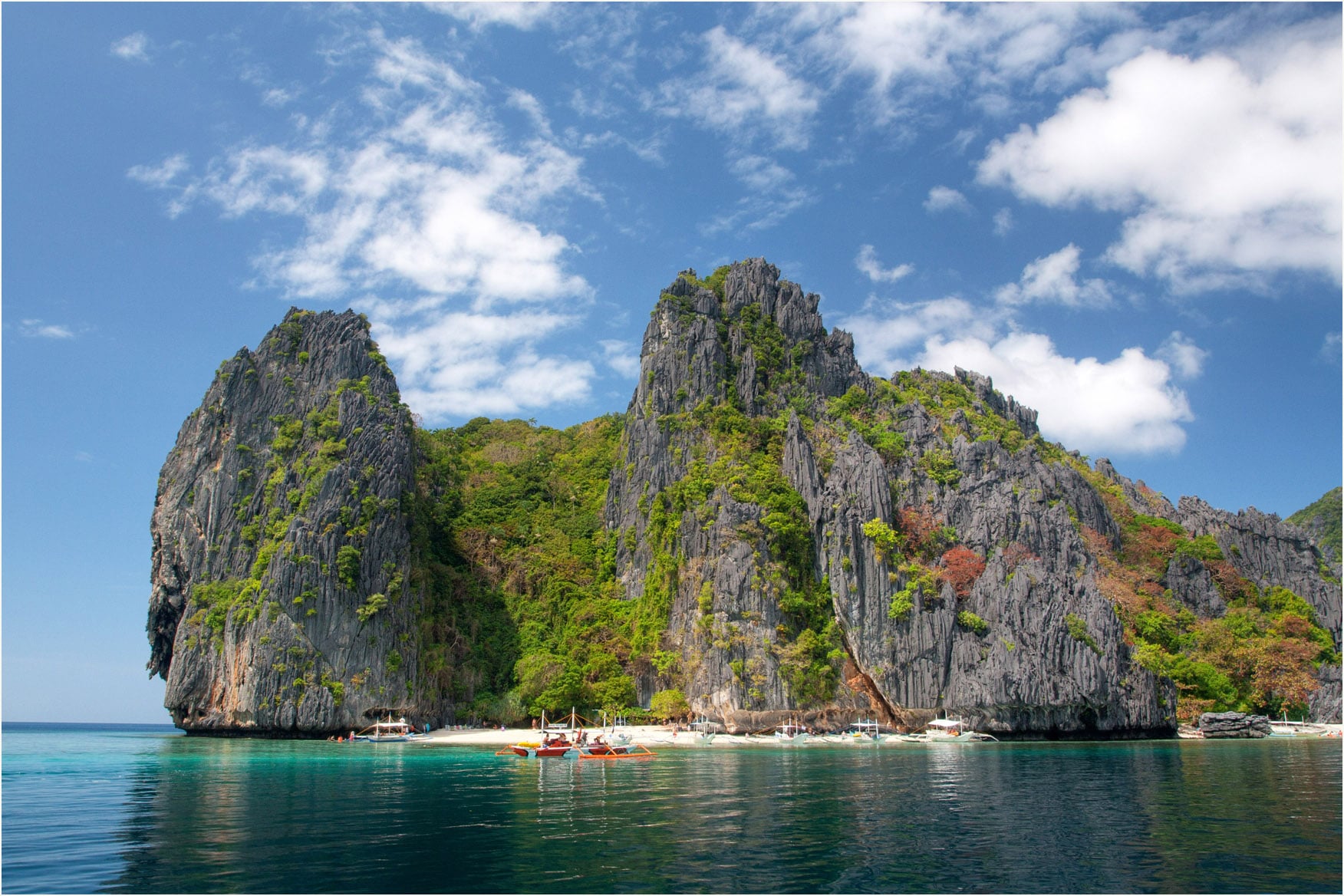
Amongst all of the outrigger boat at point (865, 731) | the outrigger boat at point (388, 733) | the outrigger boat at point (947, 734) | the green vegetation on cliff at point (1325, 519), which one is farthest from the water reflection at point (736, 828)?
the green vegetation on cliff at point (1325, 519)

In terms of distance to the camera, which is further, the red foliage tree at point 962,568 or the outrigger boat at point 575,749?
the red foliage tree at point 962,568

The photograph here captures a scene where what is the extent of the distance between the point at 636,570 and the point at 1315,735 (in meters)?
64.3

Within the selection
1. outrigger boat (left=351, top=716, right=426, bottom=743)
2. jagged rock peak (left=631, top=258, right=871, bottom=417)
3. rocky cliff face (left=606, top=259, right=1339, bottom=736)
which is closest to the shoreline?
outrigger boat (left=351, top=716, right=426, bottom=743)

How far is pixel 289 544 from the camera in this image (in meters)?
78.6

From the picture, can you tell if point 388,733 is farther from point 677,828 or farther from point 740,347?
point 740,347

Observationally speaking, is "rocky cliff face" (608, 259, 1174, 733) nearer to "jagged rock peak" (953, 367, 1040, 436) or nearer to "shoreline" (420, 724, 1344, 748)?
"shoreline" (420, 724, 1344, 748)

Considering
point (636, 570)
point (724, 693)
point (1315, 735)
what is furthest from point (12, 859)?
point (1315, 735)

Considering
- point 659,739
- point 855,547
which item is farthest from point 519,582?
point 855,547

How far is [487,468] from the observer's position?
383ft

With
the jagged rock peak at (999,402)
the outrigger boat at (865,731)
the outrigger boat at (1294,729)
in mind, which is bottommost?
the outrigger boat at (1294,729)

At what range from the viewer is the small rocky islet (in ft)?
245

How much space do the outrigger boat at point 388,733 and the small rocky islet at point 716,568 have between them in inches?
82.8

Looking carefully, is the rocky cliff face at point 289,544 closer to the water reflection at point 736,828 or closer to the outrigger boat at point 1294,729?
the water reflection at point 736,828

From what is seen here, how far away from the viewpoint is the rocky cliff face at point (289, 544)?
248 ft
